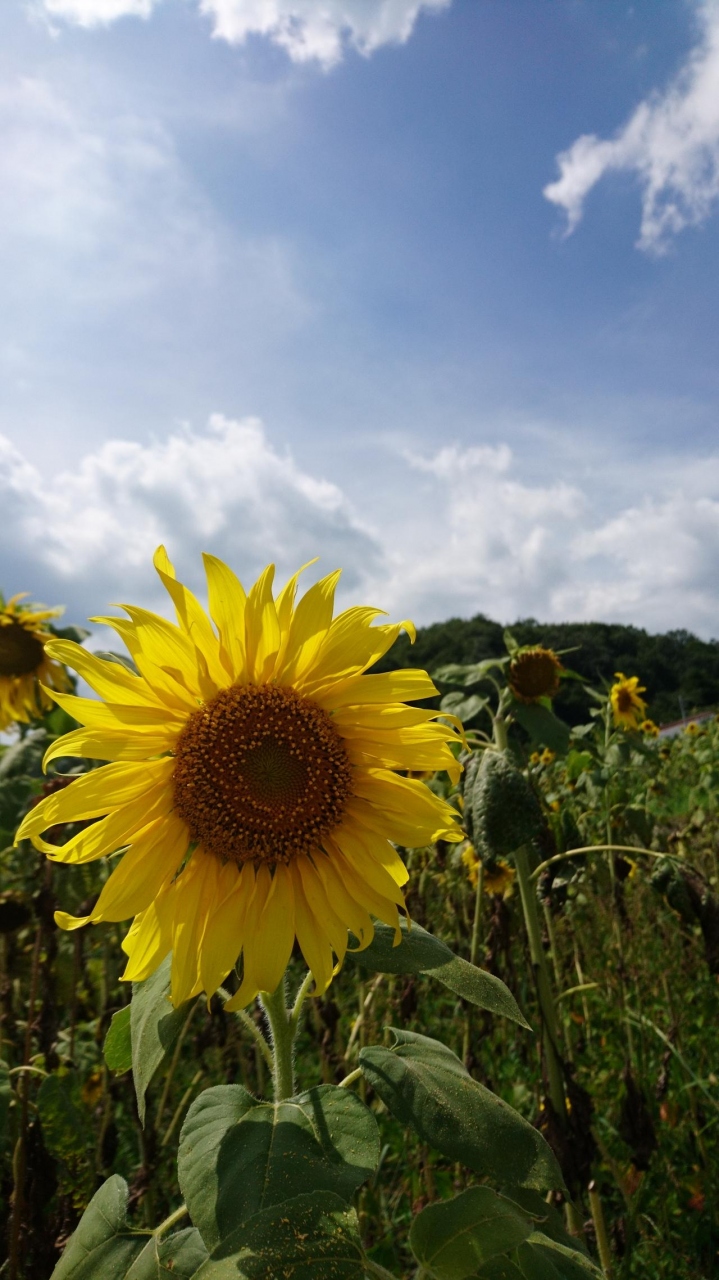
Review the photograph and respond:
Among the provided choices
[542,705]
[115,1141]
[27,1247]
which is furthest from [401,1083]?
[542,705]

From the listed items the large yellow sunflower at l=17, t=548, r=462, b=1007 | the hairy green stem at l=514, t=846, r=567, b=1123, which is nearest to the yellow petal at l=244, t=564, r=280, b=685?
the large yellow sunflower at l=17, t=548, r=462, b=1007

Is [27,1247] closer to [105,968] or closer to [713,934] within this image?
[105,968]

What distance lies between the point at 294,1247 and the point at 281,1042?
46 cm

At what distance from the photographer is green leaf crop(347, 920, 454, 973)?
1.26 m

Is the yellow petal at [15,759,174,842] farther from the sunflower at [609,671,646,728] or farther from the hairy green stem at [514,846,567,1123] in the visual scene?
the sunflower at [609,671,646,728]

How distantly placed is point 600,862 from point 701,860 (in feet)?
8.39

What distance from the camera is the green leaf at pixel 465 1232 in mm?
981

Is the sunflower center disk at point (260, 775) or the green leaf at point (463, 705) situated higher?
the green leaf at point (463, 705)

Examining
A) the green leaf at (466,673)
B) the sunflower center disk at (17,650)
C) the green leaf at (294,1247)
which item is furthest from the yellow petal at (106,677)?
the sunflower center disk at (17,650)

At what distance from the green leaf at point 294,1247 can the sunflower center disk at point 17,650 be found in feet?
13.6

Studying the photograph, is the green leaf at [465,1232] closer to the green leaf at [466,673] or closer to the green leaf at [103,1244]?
the green leaf at [103,1244]

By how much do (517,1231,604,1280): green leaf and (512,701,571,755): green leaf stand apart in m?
1.54

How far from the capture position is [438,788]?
14.2 ft

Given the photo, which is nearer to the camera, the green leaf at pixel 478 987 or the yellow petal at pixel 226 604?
the green leaf at pixel 478 987
